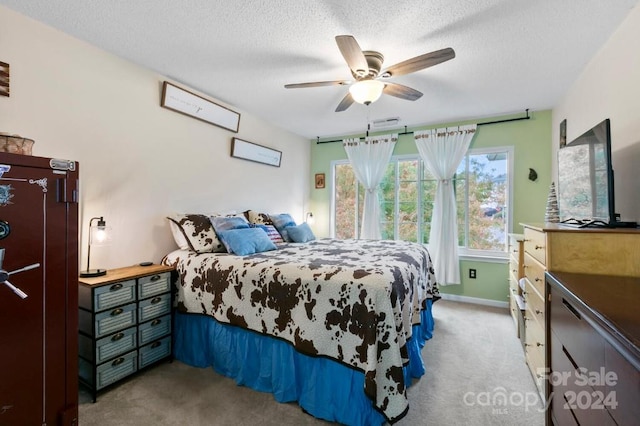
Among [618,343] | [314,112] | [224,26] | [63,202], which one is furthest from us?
[314,112]

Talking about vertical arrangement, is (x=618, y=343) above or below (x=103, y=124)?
below

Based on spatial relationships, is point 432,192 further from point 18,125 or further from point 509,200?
point 18,125

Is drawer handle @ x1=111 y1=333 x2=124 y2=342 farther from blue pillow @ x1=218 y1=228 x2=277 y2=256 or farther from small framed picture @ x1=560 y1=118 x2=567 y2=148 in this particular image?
small framed picture @ x1=560 y1=118 x2=567 y2=148

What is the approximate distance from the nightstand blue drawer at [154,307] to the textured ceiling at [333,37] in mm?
1963

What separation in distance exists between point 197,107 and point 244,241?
1542mm

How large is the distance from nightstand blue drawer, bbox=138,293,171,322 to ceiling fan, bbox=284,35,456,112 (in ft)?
6.65

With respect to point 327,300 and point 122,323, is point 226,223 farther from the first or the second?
point 327,300

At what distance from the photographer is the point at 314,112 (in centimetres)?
369

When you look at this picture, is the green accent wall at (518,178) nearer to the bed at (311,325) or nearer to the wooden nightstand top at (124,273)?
the bed at (311,325)

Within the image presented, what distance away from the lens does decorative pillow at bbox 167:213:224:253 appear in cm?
255

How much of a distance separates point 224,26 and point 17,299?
75.8 inches

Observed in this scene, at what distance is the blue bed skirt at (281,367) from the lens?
1.65 metres

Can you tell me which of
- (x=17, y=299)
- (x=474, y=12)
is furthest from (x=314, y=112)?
(x=17, y=299)

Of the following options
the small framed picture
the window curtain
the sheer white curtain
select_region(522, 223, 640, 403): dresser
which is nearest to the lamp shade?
select_region(522, 223, 640, 403): dresser
